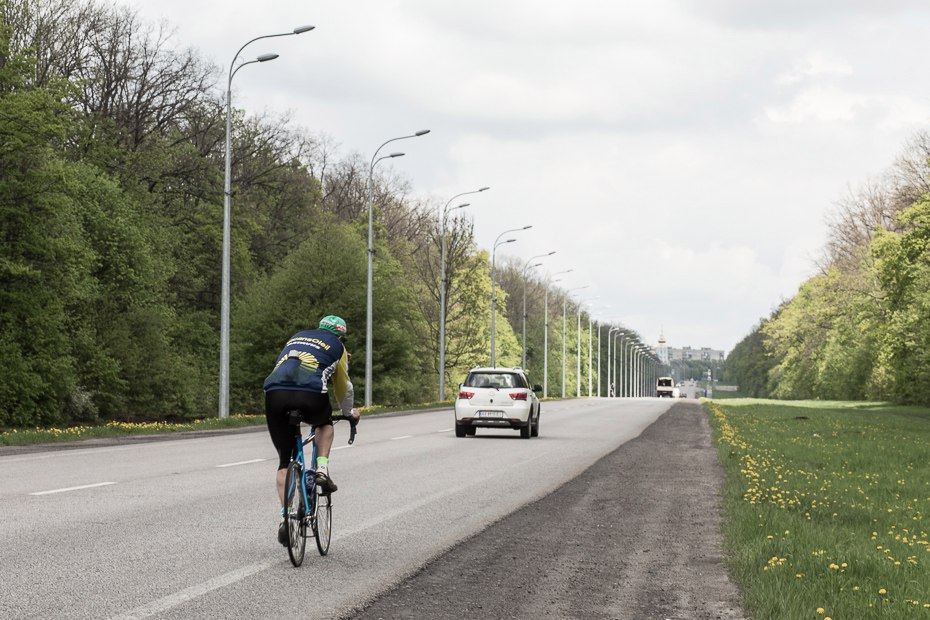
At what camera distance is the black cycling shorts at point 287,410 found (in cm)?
873

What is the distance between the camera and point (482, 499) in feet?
45.6

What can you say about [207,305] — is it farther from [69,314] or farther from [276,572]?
[276,572]

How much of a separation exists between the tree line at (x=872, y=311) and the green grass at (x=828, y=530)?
70.9 feet

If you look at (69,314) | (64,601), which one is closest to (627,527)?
(64,601)

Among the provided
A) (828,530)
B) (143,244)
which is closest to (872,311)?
(143,244)

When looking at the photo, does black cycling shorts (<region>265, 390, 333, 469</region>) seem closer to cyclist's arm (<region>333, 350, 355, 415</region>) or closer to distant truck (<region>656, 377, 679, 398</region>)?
cyclist's arm (<region>333, 350, 355, 415</region>)

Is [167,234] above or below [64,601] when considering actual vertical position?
above

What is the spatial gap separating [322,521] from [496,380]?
19529 mm

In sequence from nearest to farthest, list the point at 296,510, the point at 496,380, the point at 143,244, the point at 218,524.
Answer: the point at 296,510
the point at 218,524
the point at 496,380
the point at 143,244

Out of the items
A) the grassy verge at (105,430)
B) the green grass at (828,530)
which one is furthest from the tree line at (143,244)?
the green grass at (828,530)

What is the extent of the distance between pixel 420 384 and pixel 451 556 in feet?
192

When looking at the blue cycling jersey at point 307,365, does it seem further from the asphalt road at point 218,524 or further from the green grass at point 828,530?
the green grass at point 828,530

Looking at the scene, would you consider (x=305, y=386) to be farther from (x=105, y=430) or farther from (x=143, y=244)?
(x=143, y=244)

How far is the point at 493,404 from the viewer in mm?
28031
